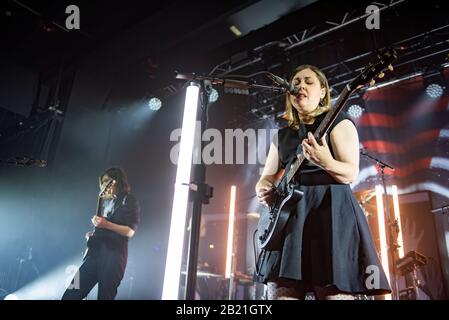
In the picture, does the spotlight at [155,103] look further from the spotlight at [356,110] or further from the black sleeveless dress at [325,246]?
the black sleeveless dress at [325,246]

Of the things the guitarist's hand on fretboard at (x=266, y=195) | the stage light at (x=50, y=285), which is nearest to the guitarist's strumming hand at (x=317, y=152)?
the guitarist's hand on fretboard at (x=266, y=195)

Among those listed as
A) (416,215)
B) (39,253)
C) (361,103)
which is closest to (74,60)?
(39,253)

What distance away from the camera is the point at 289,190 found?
149 centimetres

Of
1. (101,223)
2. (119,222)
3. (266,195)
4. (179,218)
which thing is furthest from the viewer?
(119,222)

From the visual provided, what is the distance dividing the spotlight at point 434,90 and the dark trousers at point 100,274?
16.6 ft

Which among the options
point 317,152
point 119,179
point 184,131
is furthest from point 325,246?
point 119,179

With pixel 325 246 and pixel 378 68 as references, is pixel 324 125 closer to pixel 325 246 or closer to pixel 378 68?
pixel 378 68

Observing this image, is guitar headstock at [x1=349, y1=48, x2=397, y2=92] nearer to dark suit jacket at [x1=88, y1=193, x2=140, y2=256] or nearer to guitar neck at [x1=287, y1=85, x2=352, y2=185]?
guitar neck at [x1=287, y1=85, x2=352, y2=185]

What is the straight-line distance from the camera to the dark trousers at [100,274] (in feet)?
10.5

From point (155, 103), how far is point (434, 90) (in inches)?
189

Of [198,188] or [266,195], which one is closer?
[266,195]

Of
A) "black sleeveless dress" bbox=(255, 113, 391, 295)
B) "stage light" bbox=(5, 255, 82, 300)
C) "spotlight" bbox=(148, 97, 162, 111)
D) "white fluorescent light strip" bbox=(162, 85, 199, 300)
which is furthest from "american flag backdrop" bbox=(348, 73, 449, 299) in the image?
"stage light" bbox=(5, 255, 82, 300)

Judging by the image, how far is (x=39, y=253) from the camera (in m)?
5.07

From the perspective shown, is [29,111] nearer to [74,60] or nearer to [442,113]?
[74,60]
